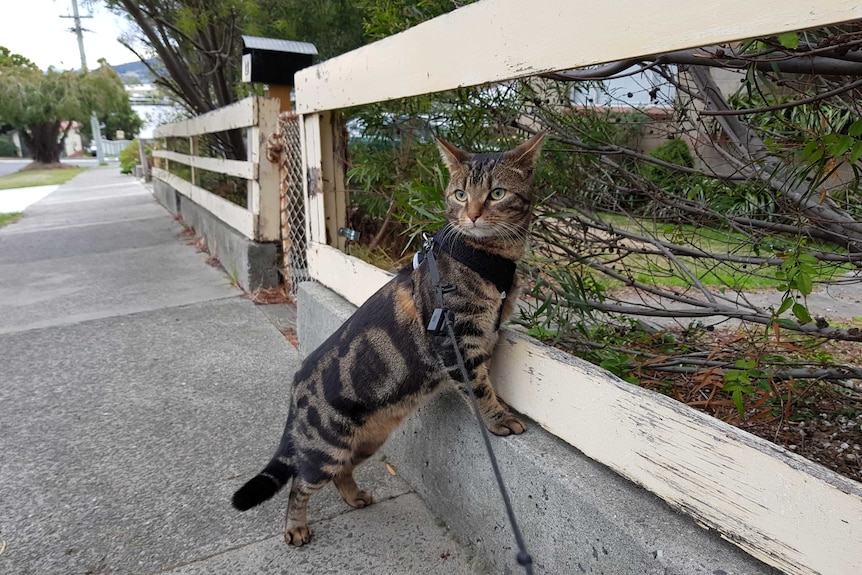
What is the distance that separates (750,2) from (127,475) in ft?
10.2

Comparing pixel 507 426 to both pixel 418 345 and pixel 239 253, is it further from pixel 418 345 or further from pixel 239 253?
pixel 239 253

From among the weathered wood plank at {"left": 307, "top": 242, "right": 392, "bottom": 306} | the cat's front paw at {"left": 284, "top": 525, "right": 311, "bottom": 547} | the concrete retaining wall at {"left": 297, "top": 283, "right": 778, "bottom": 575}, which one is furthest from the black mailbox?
the cat's front paw at {"left": 284, "top": 525, "right": 311, "bottom": 547}

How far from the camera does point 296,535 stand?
7.79 ft

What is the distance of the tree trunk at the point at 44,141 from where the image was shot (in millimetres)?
39219

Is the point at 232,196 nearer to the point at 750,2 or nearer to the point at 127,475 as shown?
the point at 127,475

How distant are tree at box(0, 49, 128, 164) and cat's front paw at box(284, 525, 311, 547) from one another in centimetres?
3681

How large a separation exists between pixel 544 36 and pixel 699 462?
135cm

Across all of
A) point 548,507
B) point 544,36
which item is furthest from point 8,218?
point 548,507

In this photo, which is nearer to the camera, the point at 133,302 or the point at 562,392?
the point at 562,392

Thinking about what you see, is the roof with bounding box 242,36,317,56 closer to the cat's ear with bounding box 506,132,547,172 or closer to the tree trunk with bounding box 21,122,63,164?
the cat's ear with bounding box 506,132,547,172

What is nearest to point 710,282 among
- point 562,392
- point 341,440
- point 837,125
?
point 837,125

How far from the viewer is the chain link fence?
515 centimetres

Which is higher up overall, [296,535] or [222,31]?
[222,31]

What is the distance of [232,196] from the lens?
802 cm
